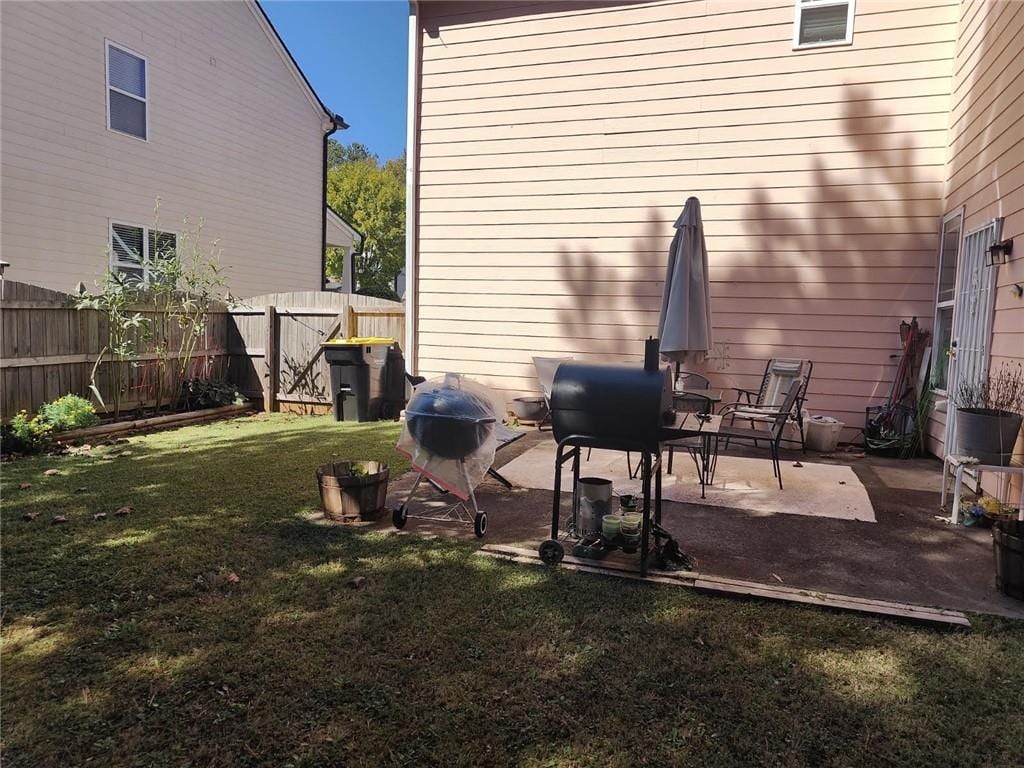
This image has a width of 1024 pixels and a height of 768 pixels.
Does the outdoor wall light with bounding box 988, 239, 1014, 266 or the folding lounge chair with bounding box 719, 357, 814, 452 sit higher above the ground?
the outdoor wall light with bounding box 988, 239, 1014, 266

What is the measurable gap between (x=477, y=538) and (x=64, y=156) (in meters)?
8.84

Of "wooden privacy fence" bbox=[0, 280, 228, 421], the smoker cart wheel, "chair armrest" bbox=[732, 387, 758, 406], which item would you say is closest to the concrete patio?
the smoker cart wheel

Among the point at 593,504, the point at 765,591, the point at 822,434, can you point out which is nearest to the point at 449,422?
the point at 593,504

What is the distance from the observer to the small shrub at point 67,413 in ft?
21.5

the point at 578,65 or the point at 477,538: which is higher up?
the point at 578,65

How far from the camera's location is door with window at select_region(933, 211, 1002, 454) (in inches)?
203

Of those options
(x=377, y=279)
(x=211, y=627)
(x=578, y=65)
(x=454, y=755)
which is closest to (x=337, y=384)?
(x=578, y=65)

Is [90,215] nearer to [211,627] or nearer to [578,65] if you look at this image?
[578,65]

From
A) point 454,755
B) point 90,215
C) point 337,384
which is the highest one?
point 90,215

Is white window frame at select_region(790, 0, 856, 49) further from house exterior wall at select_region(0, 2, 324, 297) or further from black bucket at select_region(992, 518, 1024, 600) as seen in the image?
house exterior wall at select_region(0, 2, 324, 297)

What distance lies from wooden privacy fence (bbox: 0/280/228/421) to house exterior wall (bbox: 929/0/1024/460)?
343 inches

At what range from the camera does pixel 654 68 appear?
7.45 meters

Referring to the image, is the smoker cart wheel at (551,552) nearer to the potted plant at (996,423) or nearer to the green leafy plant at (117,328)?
the potted plant at (996,423)

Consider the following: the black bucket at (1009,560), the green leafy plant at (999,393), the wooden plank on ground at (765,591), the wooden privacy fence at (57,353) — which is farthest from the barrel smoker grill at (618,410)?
the wooden privacy fence at (57,353)
